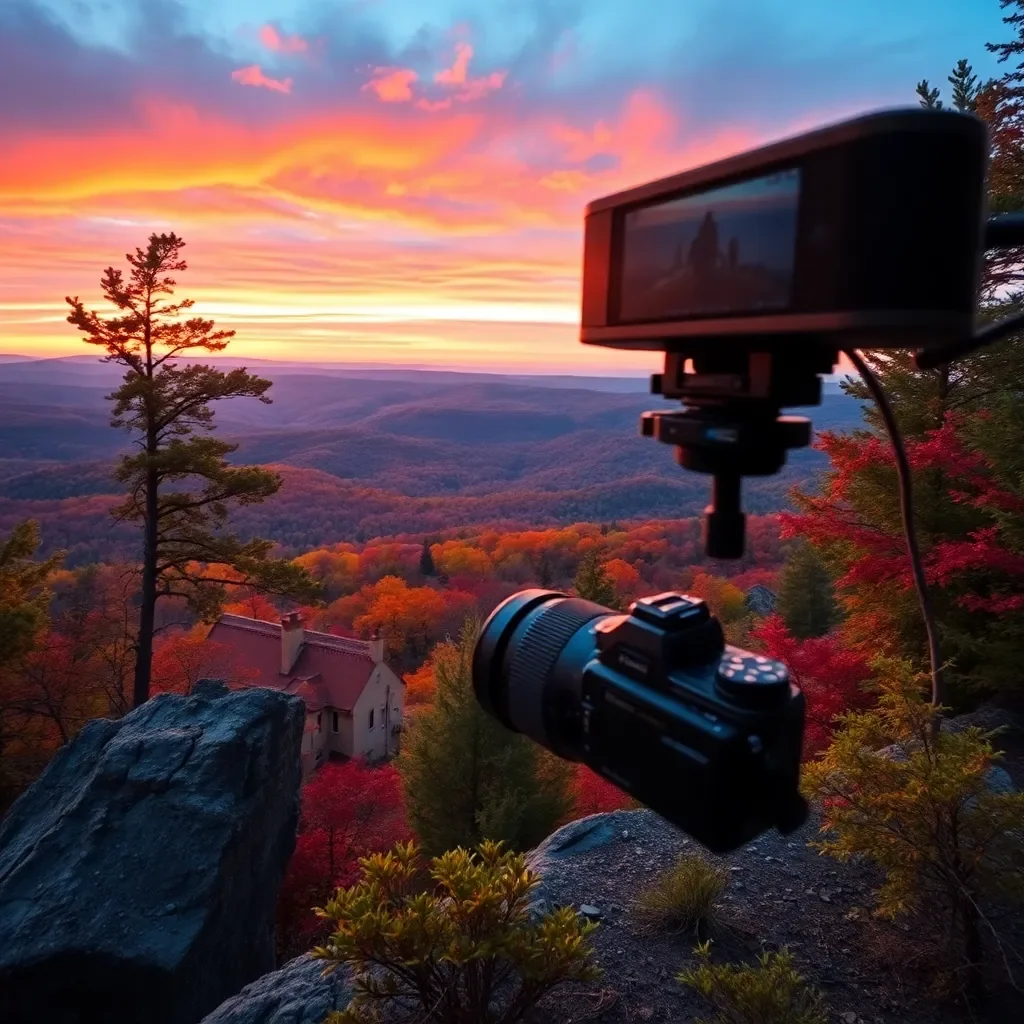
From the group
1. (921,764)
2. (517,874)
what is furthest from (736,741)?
(921,764)

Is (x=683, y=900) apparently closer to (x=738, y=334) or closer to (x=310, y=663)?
(x=738, y=334)

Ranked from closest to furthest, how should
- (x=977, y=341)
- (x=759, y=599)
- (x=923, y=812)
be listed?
1. (x=977, y=341)
2. (x=923, y=812)
3. (x=759, y=599)

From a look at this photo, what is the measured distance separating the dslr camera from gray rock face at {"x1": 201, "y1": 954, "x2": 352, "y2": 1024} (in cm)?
330

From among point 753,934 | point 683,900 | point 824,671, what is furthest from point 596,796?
point 683,900

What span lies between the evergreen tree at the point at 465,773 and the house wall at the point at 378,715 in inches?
392

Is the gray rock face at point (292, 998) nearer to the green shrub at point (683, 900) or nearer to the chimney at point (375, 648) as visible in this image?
the green shrub at point (683, 900)

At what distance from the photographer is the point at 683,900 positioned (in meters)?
4.39

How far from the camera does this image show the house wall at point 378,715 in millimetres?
19422

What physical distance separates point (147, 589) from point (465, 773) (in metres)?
6.06

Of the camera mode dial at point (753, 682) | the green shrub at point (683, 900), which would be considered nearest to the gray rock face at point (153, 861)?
the green shrub at point (683, 900)

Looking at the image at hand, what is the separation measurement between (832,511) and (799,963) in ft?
17.9

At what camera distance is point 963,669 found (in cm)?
841

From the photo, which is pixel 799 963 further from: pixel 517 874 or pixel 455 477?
pixel 455 477

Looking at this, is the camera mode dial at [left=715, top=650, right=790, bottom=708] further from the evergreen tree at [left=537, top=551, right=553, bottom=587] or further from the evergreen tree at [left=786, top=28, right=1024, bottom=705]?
the evergreen tree at [left=537, top=551, right=553, bottom=587]
